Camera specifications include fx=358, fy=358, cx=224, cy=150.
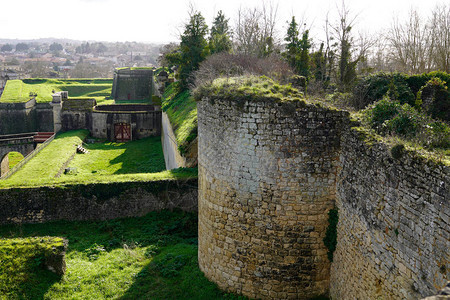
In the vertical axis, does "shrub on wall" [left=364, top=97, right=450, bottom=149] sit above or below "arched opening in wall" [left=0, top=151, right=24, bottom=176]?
above

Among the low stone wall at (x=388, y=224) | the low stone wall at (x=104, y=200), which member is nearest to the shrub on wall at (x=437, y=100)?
the low stone wall at (x=388, y=224)

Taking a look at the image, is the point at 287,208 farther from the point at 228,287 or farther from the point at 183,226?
the point at 183,226

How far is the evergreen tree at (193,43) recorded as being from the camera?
23.4m

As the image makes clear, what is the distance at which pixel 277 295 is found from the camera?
6.98 meters

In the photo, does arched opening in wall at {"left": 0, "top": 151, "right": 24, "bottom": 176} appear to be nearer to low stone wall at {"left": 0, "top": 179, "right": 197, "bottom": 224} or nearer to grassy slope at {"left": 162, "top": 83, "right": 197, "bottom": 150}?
grassy slope at {"left": 162, "top": 83, "right": 197, "bottom": 150}

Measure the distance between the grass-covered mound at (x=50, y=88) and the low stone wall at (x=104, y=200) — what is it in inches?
1195

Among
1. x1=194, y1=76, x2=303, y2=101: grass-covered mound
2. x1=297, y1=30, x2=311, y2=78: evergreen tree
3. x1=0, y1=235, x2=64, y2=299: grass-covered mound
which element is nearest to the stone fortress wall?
x1=194, y1=76, x2=303, y2=101: grass-covered mound

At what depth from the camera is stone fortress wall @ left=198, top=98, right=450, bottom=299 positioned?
4793 millimetres

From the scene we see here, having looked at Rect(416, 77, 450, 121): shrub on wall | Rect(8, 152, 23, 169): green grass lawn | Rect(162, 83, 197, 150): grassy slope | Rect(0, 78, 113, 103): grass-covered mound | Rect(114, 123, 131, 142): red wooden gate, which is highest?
Rect(0, 78, 113, 103): grass-covered mound

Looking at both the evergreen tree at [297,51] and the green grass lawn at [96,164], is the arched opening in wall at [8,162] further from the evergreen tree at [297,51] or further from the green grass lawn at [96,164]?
the evergreen tree at [297,51]

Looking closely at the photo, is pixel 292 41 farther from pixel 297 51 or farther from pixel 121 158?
pixel 121 158

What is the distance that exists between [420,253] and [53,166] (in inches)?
678

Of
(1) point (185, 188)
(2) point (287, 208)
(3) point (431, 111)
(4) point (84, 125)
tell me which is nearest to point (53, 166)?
(1) point (185, 188)

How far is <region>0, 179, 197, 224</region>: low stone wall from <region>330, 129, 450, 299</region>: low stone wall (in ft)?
21.6
